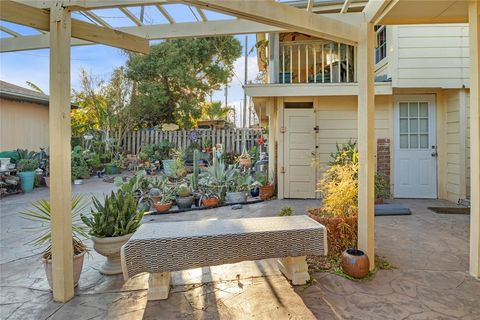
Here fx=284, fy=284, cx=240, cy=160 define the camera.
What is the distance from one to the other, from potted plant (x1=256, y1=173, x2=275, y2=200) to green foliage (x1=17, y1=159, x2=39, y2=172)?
6463 millimetres

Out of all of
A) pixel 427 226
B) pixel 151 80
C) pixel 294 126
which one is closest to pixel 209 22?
pixel 294 126

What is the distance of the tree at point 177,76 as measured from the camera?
12.7 metres

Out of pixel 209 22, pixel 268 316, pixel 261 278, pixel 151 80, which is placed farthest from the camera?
pixel 151 80

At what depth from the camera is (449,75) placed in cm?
588

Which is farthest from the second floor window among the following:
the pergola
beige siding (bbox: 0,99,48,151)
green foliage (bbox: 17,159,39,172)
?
beige siding (bbox: 0,99,48,151)

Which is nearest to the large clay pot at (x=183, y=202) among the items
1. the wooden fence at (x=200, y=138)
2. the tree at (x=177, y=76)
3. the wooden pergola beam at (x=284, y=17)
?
the wooden pergola beam at (x=284, y=17)

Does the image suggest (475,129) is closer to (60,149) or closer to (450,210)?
(450,210)

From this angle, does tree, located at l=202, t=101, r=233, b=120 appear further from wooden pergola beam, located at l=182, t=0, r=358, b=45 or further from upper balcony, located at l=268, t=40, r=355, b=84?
wooden pergola beam, located at l=182, t=0, r=358, b=45

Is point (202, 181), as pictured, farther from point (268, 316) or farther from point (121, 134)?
point (121, 134)

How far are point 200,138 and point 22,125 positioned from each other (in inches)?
236

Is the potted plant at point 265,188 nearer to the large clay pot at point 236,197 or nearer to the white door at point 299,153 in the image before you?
the white door at point 299,153

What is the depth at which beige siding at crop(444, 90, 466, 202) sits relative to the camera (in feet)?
18.9

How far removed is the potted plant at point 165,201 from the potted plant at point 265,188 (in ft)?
6.41

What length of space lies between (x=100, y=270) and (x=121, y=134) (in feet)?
32.4
